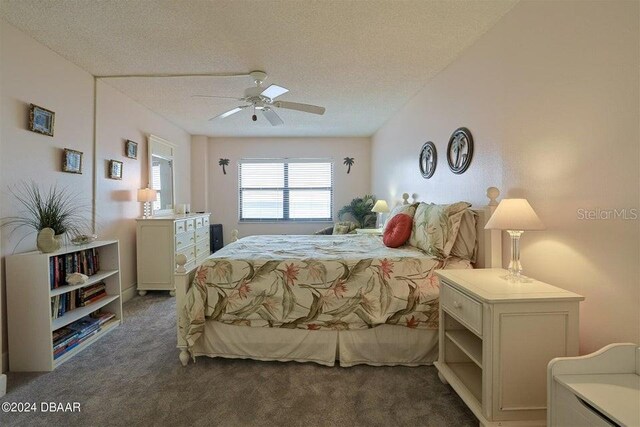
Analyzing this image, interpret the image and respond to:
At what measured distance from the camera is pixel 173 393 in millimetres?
1842

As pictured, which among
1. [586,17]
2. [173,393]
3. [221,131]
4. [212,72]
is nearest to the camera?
[586,17]

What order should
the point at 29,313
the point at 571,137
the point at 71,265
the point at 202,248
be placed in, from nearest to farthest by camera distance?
the point at 571,137 → the point at 29,313 → the point at 71,265 → the point at 202,248

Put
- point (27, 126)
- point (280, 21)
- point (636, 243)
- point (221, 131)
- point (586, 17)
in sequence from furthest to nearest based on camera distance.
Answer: point (221, 131), point (27, 126), point (280, 21), point (586, 17), point (636, 243)

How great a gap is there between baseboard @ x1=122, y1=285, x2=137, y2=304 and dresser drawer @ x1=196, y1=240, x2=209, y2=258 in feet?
3.21

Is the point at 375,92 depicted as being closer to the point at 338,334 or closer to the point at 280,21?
the point at 280,21

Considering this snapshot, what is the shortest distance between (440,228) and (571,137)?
37.0 inches

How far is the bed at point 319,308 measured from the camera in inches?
83.5

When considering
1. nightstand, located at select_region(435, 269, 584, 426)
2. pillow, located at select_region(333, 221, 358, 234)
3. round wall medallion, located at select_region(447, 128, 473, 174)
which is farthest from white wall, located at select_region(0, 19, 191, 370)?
round wall medallion, located at select_region(447, 128, 473, 174)

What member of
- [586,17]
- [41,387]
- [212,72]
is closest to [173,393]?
[41,387]

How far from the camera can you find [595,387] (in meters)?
1.07

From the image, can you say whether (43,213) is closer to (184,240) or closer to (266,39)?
(184,240)

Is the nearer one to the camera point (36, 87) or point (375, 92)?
point (36, 87)

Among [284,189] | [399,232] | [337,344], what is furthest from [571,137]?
[284,189]

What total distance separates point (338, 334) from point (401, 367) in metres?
0.49
